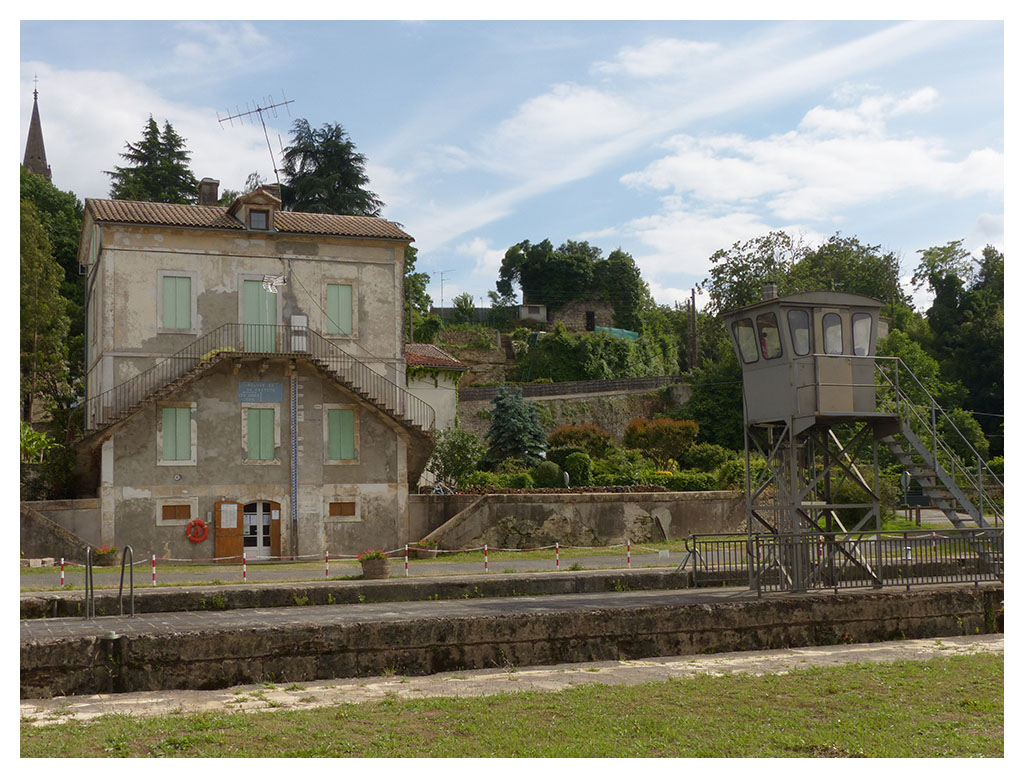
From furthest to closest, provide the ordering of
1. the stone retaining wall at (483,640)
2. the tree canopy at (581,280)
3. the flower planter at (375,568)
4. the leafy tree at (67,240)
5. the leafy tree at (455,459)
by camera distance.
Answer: the tree canopy at (581,280), the leafy tree at (67,240), the leafy tree at (455,459), the flower planter at (375,568), the stone retaining wall at (483,640)

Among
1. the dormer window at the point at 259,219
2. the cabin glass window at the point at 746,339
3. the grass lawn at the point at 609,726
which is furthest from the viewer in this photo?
the dormer window at the point at 259,219

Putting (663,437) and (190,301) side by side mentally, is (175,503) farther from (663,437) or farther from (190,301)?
(663,437)

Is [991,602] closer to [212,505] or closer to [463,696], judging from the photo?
[463,696]

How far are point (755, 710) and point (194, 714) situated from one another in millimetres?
5039

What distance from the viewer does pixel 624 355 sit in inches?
2514

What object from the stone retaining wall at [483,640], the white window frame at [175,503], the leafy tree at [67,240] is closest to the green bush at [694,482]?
the white window frame at [175,503]

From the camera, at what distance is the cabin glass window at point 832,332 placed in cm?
1683

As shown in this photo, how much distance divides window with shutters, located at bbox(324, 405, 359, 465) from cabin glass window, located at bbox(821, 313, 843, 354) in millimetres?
17379

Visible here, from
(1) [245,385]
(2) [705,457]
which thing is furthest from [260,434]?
(2) [705,457]

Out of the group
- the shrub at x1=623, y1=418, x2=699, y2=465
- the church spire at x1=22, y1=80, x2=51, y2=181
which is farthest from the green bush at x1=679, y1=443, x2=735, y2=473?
the church spire at x1=22, y1=80, x2=51, y2=181

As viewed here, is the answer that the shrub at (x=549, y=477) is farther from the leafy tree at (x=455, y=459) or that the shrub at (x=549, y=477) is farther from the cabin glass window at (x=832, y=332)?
the cabin glass window at (x=832, y=332)

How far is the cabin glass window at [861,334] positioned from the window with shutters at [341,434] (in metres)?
17.5

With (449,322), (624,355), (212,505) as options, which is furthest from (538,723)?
(449,322)

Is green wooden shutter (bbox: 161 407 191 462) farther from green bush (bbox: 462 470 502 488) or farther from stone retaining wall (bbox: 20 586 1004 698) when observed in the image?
stone retaining wall (bbox: 20 586 1004 698)
